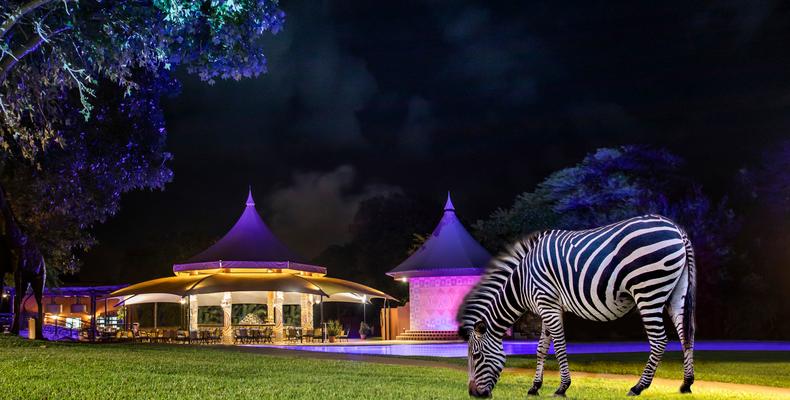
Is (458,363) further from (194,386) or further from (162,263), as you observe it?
(162,263)

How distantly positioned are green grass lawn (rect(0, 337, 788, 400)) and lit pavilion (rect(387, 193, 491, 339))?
53.5 feet

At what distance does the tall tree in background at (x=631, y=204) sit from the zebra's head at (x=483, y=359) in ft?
82.2

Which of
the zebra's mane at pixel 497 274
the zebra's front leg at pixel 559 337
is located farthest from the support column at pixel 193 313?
the zebra's front leg at pixel 559 337

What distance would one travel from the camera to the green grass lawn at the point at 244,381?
9383 millimetres

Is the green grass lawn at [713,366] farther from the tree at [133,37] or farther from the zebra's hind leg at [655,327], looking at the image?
the tree at [133,37]

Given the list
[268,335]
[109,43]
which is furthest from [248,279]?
[109,43]

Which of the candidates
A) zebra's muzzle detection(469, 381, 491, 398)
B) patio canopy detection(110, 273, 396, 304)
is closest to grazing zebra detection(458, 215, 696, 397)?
zebra's muzzle detection(469, 381, 491, 398)

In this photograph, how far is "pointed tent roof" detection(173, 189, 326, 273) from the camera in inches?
1185

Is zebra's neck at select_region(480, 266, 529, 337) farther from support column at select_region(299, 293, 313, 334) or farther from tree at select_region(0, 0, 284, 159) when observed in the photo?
support column at select_region(299, 293, 313, 334)

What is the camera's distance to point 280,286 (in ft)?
91.5

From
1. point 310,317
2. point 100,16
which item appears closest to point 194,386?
point 100,16

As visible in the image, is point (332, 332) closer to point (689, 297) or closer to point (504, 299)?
point (504, 299)

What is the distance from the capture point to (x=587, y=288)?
8969 millimetres

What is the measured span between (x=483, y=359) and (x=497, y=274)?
1.07 metres
